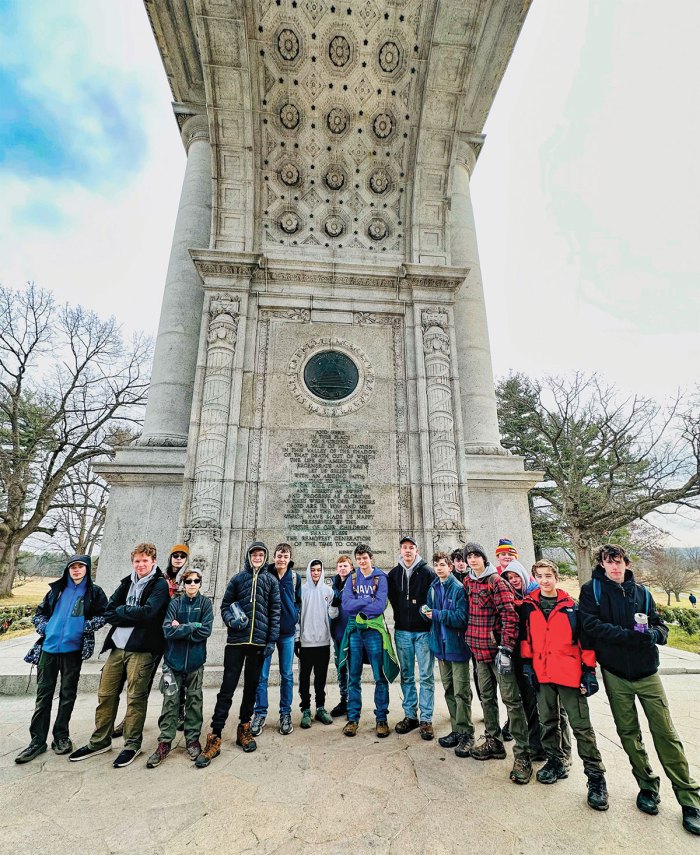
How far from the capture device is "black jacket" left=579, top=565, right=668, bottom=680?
11.3ft

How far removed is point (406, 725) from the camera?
471 cm

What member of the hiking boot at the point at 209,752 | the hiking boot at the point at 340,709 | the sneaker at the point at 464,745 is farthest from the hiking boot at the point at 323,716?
the sneaker at the point at 464,745

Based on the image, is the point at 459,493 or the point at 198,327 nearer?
the point at 459,493

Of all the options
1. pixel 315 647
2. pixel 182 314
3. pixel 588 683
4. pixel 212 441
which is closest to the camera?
pixel 588 683

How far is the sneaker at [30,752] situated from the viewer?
165 inches

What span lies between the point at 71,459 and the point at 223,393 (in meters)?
20.2

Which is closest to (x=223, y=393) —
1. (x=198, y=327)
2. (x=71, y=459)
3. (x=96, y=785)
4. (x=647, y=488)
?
(x=198, y=327)

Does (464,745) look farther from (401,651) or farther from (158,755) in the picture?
(158,755)

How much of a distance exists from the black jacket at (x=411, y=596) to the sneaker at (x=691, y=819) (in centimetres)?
247

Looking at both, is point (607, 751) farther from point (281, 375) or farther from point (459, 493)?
point (281, 375)

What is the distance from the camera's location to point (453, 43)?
31.1ft

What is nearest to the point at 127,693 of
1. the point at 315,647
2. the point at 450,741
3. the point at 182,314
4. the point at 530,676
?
the point at 315,647

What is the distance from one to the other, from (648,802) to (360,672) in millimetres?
2759

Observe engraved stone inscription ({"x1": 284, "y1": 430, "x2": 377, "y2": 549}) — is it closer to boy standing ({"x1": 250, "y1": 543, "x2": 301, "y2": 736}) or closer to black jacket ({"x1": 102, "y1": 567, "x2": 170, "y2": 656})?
boy standing ({"x1": 250, "y1": 543, "x2": 301, "y2": 736})
